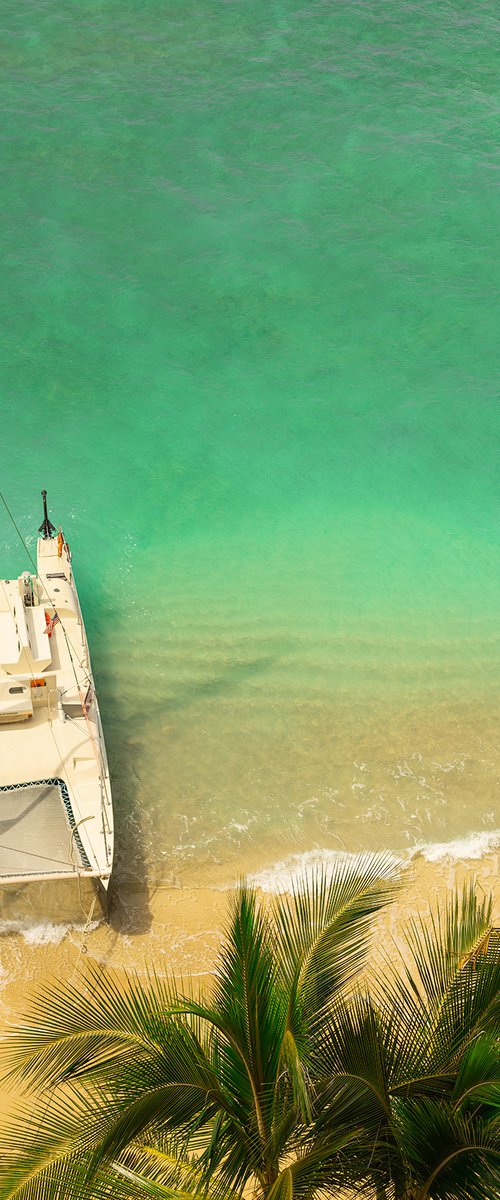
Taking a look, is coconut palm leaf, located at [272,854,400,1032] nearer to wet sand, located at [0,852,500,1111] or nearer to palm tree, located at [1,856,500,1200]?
palm tree, located at [1,856,500,1200]

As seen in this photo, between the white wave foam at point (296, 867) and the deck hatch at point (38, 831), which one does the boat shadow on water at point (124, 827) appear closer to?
the deck hatch at point (38, 831)

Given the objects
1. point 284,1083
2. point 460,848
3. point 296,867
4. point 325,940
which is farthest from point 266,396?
point 284,1083

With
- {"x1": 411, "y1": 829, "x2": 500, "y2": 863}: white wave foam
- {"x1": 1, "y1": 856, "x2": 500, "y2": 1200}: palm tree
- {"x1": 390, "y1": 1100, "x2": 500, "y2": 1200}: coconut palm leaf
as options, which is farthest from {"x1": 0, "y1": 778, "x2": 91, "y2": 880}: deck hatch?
{"x1": 390, "y1": 1100, "x2": 500, "y2": 1200}: coconut palm leaf

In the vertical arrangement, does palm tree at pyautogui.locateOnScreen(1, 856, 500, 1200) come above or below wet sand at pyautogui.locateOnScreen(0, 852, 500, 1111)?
above

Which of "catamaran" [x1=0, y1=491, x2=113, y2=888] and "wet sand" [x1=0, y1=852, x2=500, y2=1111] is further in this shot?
"catamaran" [x1=0, y1=491, x2=113, y2=888]

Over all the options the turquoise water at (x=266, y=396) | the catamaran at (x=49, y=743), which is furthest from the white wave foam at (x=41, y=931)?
the turquoise water at (x=266, y=396)

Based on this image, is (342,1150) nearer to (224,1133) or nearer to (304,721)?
(224,1133)
